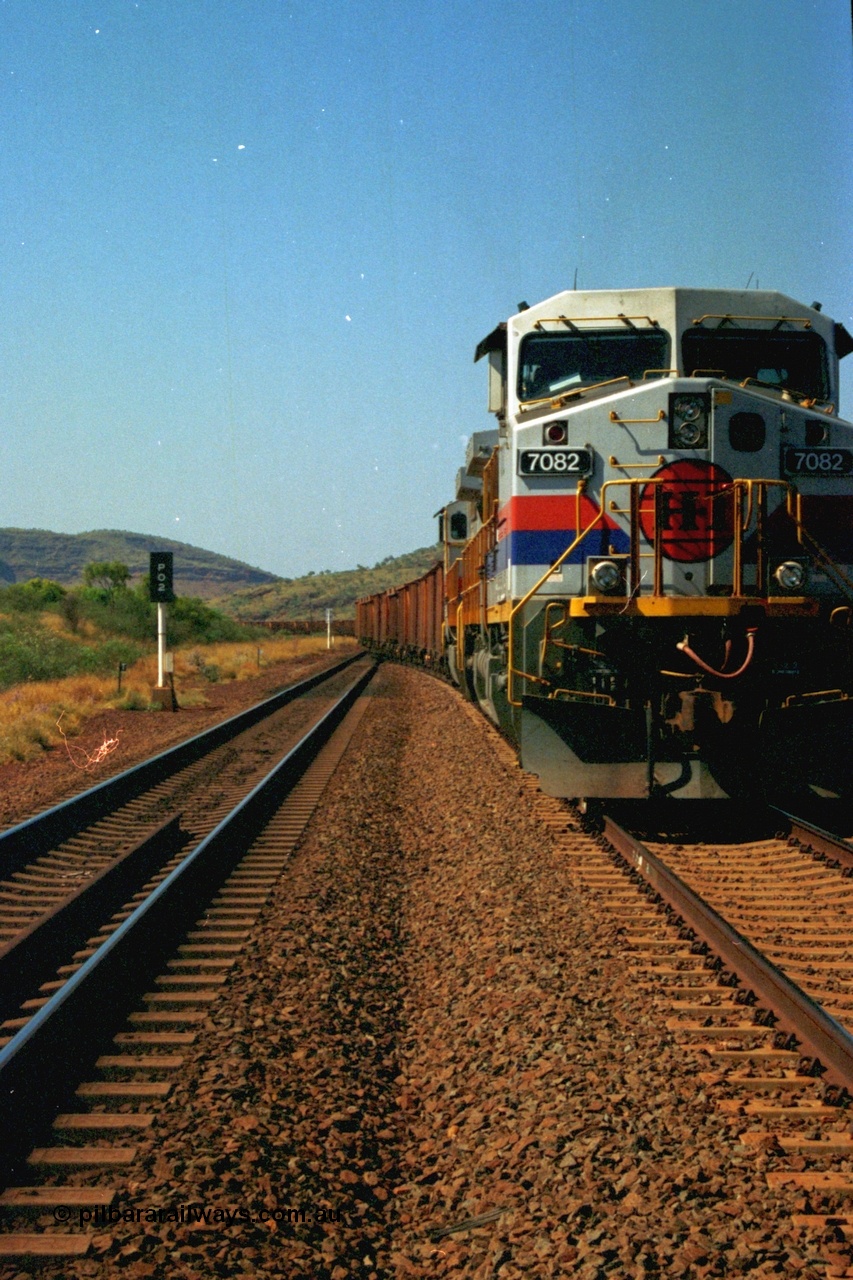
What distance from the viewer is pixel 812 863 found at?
23.7 ft

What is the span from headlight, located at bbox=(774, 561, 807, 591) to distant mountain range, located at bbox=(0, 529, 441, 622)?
102m

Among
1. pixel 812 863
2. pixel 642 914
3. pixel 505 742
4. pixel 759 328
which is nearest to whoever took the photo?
pixel 642 914

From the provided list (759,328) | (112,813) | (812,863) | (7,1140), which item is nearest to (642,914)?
(812,863)

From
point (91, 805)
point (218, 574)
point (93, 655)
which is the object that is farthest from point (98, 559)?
point (91, 805)

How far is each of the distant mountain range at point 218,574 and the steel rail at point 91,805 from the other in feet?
310

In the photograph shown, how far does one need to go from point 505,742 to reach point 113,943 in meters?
9.30

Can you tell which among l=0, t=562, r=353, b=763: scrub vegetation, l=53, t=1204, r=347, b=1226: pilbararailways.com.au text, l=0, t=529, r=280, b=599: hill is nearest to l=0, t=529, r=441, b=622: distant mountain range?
l=0, t=529, r=280, b=599: hill

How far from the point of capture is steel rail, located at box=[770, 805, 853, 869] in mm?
6982

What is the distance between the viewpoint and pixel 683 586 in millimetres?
8055

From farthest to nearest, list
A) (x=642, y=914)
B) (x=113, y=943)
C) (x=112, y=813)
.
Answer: (x=112, y=813) → (x=642, y=914) → (x=113, y=943)

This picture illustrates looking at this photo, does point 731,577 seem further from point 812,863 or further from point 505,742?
point 505,742

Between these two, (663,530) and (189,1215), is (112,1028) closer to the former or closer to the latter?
(189,1215)

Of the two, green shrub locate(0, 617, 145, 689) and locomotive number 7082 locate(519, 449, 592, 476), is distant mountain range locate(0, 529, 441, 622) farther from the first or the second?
locomotive number 7082 locate(519, 449, 592, 476)

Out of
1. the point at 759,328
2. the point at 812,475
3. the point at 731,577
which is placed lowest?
the point at 731,577
